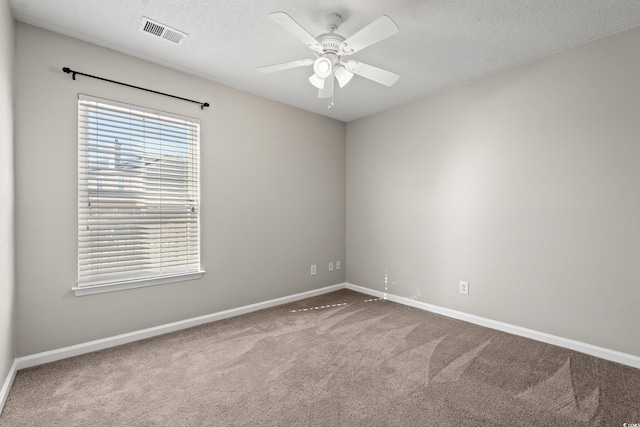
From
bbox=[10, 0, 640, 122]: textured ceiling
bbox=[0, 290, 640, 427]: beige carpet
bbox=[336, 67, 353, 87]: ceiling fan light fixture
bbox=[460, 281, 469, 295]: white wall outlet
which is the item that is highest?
bbox=[10, 0, 640, 122]: textured ceiling

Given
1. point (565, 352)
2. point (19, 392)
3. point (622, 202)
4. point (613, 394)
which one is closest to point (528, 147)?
point (622, 202)

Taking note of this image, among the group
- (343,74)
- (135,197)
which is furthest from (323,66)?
(135,197)

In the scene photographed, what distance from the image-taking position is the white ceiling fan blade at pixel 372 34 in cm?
177

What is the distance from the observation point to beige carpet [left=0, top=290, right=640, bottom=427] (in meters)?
1.80

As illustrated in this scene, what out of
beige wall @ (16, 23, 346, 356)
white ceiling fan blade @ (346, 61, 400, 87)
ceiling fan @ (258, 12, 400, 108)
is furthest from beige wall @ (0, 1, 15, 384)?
white ceiling fan blade @ (346, 61, 400, 87)

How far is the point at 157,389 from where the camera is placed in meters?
2.08

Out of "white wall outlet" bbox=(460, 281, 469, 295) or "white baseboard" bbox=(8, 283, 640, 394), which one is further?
"white wall outlet" bbox=(460, 281, 469, 295)

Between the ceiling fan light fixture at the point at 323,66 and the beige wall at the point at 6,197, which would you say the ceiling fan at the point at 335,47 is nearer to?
the ceiling fan light fixture at the point at 323,66

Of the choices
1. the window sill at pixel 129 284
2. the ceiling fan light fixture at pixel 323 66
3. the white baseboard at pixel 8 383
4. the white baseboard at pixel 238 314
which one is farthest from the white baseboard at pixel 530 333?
Answer: the white baseboard at pixel 8 383

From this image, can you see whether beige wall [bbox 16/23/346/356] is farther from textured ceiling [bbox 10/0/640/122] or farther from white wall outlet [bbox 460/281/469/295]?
white wall outlet [bbox 460/281/469/295]

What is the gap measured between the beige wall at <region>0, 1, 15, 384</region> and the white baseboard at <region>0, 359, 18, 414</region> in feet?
0.15

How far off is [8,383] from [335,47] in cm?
311

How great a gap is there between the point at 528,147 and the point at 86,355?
4.20 metres

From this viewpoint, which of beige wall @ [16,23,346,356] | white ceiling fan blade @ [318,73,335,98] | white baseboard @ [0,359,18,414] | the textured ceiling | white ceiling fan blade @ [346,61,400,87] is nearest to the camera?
white baseboard @ [0,359,18,414]
